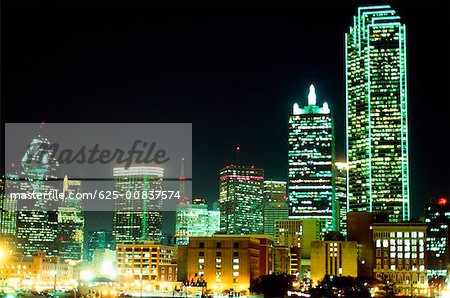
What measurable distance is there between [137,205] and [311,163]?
39945 millimetres

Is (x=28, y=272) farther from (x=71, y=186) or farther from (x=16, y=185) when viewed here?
(x=71, y=186)

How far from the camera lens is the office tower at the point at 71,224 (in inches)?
5241

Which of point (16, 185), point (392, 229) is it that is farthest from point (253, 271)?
point (16, 185)

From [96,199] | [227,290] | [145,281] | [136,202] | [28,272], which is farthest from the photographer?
[136,202]

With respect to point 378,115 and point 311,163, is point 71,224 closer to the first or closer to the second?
point 311,163

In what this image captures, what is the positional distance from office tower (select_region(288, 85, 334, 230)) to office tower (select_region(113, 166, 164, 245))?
22395 mm

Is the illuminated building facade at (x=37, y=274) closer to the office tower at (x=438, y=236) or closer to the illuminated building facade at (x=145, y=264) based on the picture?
the illuminated building facade at (x=145, y=264)

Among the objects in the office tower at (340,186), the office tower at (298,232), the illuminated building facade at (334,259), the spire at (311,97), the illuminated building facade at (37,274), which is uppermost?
the spire at (311,97)

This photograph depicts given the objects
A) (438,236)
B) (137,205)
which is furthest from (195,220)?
(438,236)

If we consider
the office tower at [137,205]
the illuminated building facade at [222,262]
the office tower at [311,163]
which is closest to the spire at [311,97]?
the office tower at [311,163]

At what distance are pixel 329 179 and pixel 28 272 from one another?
5214 cm

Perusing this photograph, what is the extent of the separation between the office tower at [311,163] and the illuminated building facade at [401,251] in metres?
40.2

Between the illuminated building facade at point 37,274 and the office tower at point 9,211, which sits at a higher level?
the office tower at point 9,211

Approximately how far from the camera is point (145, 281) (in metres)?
75.1
